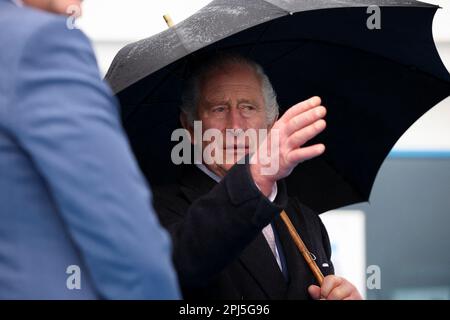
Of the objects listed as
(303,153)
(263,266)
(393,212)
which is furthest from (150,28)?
(303,153)

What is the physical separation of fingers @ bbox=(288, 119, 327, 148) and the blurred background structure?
3848 millimetres

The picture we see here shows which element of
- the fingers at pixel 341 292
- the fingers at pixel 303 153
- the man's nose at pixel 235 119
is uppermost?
the man's nose at pixel 235 119

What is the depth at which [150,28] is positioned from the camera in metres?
6.03

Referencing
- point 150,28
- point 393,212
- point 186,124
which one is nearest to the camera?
point 186,124

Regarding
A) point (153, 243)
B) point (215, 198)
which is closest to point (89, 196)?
point (153, 243)

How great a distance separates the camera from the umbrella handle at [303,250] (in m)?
2.47

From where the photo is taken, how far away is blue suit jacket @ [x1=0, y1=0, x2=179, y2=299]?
1320 millimetres

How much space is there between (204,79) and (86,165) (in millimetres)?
1365

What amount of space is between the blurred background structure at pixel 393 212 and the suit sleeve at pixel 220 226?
364 cm

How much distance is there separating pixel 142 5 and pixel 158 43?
3545 millimetres

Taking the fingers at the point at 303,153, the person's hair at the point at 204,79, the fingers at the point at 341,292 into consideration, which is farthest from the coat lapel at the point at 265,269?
the fingers at the point at 303,153

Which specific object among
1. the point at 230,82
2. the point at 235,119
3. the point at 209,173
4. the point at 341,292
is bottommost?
the point at 341,292

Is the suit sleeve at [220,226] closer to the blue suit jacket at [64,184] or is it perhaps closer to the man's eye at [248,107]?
the blue suit jacket at [64,184]

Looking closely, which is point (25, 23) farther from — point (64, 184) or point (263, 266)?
point (263, 266)
